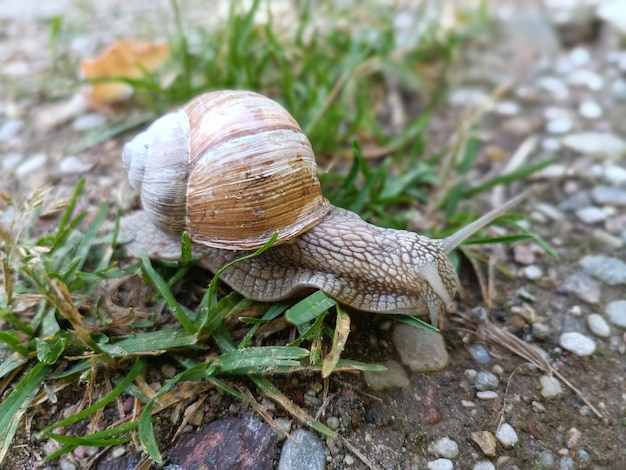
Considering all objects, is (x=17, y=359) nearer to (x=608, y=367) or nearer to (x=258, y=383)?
(x=258, y=383)

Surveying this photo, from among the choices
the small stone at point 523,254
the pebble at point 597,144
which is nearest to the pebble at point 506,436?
the small stone at point 523,254

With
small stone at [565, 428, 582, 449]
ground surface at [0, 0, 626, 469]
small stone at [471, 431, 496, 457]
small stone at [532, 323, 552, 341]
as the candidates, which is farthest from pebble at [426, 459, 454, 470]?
small stone at [532, 323, 552, 341]

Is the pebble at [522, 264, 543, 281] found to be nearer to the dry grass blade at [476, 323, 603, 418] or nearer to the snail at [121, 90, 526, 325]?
the dry grass blade at [476, 323, 603, 418]

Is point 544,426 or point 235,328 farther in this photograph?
point 235,328

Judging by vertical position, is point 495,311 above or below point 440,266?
below

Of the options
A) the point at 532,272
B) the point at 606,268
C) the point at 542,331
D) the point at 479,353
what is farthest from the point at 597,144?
the point at 479,353

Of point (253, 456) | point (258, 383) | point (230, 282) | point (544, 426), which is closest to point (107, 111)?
point (230, 282)

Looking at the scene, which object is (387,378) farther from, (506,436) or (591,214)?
(591,214)
